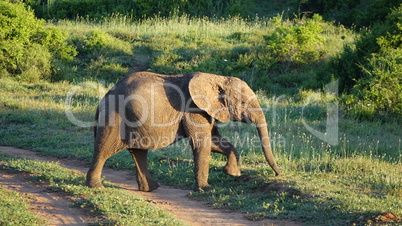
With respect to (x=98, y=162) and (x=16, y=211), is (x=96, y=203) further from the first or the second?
(x=98, y=162)

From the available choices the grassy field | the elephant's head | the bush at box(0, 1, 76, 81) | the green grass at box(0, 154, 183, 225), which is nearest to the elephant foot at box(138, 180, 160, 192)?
the green grass at box(0, 154, 183, 225)

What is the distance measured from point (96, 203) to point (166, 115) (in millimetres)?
1860

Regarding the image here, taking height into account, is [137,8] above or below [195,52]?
above

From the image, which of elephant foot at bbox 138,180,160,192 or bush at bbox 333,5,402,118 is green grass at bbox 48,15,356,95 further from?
elephant foot at bbox 138,180,160,192

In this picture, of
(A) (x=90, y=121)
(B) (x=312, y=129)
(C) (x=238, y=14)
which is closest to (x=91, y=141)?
(A) (x=90, y=121)

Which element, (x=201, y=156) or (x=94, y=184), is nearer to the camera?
(x=94, y=184)

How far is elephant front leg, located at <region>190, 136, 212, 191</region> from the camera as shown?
27.6 ft

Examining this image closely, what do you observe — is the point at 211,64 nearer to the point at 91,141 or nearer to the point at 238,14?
the point at 91,141

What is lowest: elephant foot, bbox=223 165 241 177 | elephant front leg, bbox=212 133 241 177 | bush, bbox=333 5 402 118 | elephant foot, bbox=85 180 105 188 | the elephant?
elephant foot, bbox=85 180 105 188

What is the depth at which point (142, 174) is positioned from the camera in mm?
8672

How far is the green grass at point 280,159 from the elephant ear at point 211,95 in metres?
1.17

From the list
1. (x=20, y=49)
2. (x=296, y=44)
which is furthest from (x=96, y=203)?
(x=296, y=44)

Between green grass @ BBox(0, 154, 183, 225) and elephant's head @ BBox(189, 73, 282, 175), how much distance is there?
1840mm

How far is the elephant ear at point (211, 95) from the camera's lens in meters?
Result: 8.36
